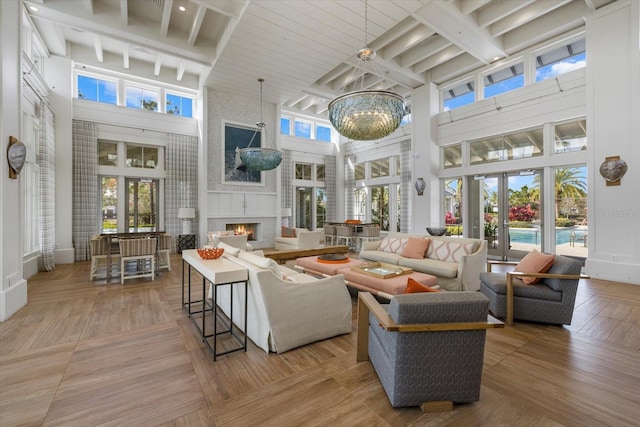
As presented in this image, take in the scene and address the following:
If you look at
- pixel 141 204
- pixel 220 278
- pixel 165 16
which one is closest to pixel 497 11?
pixel 165 16

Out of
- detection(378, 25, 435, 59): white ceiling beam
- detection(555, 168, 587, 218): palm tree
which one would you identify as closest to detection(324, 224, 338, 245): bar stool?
detection(378, 25, 435, 59): white ceiling beam

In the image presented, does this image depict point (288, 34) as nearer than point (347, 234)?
Yes

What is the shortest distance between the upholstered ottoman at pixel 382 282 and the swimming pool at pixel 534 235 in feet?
14.3

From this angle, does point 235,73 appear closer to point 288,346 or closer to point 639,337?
point 288,346

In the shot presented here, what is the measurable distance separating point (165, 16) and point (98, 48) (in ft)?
8.65

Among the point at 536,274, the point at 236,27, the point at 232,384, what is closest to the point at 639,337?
the point at 536,274

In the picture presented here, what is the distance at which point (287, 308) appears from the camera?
8.66 ft

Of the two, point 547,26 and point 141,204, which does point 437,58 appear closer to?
point 547,26

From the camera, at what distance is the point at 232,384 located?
7.10ft

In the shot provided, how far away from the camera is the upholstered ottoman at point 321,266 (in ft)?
14.2

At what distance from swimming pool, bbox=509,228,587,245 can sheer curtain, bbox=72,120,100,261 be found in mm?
10358

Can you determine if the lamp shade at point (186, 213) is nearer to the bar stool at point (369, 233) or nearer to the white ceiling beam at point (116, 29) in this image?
the white ceiling beam at point (116, 29)

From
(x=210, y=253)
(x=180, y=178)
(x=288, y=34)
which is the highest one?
(x=288, y=34)

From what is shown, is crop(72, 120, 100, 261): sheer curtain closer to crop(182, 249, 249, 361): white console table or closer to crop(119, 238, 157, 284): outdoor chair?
crop(119, 238, 157, 284): outdoor chair
